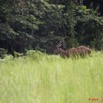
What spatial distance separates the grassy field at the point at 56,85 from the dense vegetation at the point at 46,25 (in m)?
7.70

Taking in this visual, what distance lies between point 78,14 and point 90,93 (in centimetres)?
1334

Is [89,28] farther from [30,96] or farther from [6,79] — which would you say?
[30,96]

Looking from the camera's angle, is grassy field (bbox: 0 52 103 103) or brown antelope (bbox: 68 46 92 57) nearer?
grassy field (bbox: 0 52 103 103)

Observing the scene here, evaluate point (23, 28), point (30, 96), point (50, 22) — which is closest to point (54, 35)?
point (50, 22)

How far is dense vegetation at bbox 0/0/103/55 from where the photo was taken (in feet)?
45.5

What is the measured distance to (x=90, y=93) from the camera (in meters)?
4.14

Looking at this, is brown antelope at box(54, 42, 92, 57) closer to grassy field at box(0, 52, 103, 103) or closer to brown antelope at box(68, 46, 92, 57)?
brown antelope at box(68, 46, 92, 57)

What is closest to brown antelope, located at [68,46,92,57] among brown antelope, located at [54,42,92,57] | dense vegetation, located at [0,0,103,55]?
brown antelope, located at [54,42,92,57]

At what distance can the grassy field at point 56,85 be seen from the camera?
4.09 meters

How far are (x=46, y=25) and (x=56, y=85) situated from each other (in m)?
11.2

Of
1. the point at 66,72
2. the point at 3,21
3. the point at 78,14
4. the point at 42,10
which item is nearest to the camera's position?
the point at 66,72

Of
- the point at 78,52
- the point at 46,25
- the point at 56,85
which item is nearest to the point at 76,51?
the point at 78,52

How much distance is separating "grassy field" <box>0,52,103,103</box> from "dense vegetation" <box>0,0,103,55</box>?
25.3 feet

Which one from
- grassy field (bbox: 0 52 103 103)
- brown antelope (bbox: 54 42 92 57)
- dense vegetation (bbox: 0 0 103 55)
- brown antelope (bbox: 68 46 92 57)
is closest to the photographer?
grassy field (bbox: 0 52 103 103)
